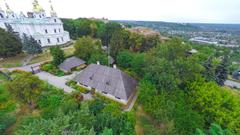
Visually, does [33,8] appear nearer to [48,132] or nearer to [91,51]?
[91,51]

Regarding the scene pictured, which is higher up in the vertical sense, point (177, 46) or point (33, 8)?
point (33, 8)

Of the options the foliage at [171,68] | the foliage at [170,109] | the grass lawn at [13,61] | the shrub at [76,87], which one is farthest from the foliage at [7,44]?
the foliage at [170,109]

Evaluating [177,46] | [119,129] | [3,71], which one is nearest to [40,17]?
[3,71]

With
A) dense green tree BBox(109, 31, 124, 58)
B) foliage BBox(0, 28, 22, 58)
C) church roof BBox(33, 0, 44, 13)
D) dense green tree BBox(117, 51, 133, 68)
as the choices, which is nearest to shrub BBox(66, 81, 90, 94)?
dense green tree BBox(117, 51, 133, 68)

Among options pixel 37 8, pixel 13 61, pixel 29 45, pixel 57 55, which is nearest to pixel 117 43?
pixel 57 55

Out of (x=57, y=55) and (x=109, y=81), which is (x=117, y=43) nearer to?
(x=57, y=55)

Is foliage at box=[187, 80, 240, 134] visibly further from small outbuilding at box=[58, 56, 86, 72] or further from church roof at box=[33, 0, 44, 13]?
church roof at box=[33, 0, 44, 13]
